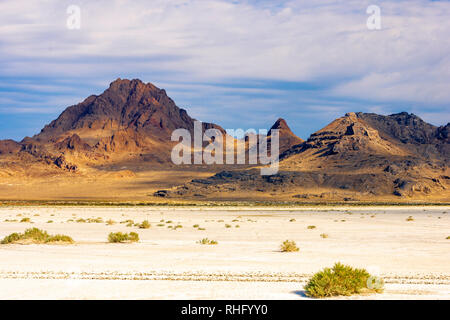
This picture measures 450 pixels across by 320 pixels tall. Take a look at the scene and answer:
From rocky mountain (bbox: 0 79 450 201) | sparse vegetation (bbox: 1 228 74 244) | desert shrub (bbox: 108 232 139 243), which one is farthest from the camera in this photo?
rocky mountain (bbox: 0 79 450 201)

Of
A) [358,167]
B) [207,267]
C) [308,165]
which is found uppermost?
[308,165]

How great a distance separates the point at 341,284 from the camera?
485 inches

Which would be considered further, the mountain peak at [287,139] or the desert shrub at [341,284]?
the mountain peak at [287,139]

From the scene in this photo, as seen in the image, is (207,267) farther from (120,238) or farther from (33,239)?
(33,239)

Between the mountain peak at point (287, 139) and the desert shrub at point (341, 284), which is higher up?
the mountain peak at point (287, 139)

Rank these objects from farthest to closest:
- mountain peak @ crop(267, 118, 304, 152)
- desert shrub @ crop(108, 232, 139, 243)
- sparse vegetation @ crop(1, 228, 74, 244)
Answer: mountain peak @ crop(267, 118, 304, 152) → desert shrub @ crop(108, 232, 139, 243) → sparse vegetation @ crop(1, 228, 74, 244)

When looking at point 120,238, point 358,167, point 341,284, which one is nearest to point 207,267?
point 341,284

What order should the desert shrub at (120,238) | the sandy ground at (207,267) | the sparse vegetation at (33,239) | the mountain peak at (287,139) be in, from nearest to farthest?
1. the sandy ground at (207,267)
2. the sparse vegetation at (33,239)
3. the desert shrub at (120,238)
4. the mountain peak at (287,139)

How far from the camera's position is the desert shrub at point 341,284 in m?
12.2

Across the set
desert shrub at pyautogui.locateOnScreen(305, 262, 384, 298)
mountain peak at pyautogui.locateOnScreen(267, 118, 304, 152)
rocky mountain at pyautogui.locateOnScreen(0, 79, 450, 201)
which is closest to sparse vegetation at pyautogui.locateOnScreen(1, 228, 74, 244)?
desert shrub at pyautogui.locateOnScreen(305, 262, 384, 298)

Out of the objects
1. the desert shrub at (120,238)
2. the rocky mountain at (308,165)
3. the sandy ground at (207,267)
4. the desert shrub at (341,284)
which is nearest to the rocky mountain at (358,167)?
the rocky mountain at (308,165)

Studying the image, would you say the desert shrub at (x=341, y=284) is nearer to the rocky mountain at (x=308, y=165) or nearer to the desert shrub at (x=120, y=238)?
the desert shrub at (x=120, y=238)

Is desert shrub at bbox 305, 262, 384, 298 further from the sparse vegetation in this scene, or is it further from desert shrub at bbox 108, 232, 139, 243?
the sparse vegetation

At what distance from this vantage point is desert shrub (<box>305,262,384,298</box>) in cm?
1217
